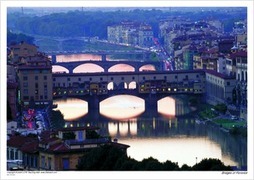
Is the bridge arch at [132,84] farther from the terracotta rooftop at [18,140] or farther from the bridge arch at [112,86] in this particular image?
the terracotta rooftop at [18,140]

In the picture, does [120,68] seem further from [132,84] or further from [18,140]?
[18,140]

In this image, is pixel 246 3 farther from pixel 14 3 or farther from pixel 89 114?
pixel 89 114

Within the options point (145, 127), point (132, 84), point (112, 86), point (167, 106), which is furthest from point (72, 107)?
point (132, 84)

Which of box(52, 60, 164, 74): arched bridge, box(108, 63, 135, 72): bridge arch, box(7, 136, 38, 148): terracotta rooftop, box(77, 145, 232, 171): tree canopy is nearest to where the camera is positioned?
box(77, 145, 232, 171): tree canopy

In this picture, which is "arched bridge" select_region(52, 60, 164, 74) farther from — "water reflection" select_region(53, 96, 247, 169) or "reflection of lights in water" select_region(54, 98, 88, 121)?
"water reflection" select_region(53, 96, 247, 169)

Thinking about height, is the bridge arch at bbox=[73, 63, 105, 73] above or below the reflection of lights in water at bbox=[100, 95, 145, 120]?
above

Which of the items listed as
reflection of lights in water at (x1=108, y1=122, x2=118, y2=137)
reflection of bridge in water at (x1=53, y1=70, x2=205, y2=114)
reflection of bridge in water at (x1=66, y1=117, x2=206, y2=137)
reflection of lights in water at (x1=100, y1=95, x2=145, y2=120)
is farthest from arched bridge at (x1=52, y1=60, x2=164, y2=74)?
reflection of lights in water at (x1=108, y1=122, x2=118, y2=137)

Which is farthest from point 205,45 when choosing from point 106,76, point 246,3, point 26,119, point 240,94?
point 246,3
